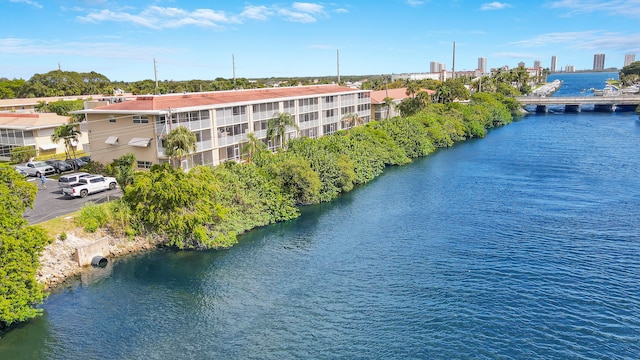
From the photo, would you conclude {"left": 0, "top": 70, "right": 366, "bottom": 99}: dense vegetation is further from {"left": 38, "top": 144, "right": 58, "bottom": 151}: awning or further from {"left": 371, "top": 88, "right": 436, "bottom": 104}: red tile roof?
{"left": 38, "top": 144, "right": 58, "bottom": 151}: awning

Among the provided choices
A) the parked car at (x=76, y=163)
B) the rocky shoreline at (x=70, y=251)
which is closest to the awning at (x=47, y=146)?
the parked car at (x=76, y=163)

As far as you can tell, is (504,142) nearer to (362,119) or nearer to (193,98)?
(362,119)

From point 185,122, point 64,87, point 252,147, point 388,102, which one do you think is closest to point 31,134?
point 185,122

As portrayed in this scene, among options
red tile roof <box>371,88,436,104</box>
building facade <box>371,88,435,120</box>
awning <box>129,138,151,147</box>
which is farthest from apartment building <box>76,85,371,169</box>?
red tile roof <box>371,88,436,104</box>

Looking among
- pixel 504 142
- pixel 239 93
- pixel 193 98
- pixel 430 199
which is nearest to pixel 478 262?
pixel 430 199

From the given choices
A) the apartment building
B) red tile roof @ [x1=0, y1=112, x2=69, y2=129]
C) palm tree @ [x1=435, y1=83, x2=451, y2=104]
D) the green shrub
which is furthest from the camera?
palm tree @ [x1=435, y1=83, x2=451, y2=104]
